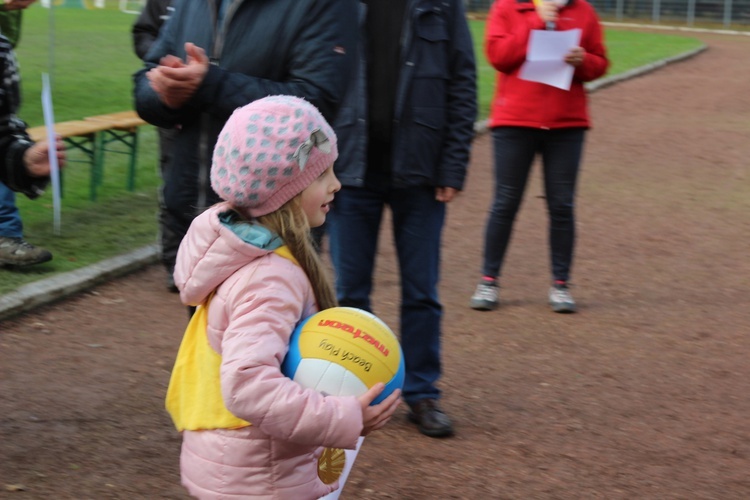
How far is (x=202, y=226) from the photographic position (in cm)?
298

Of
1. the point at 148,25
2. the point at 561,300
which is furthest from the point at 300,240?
the point at 148,25

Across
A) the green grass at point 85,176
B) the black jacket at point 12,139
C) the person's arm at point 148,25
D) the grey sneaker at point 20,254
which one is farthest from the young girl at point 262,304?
the person's arm at point 148,25

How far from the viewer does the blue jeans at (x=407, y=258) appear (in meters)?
5.01

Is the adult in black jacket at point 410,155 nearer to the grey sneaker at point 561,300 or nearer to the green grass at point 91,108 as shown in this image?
the grey sneaker at point 561,300

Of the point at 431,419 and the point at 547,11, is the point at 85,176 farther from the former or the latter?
the point at 431,419

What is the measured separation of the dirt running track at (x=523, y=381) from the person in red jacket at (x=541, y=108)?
0.75 meters

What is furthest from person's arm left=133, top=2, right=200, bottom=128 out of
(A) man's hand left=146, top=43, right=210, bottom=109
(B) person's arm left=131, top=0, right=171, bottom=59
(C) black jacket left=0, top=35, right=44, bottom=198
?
(B) person's arm left=131, top=0, right=171, bottom=59

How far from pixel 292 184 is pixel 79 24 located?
24890mm

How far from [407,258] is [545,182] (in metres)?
2.05

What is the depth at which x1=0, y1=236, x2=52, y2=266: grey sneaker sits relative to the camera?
721 centimetres

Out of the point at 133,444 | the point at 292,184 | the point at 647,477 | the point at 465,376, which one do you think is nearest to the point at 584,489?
the point at 647,477

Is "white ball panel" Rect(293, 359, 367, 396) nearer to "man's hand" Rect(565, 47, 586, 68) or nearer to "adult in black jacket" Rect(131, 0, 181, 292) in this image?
"man's hand" Rect(565, 47, 586, 68)

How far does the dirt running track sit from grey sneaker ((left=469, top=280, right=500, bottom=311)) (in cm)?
7

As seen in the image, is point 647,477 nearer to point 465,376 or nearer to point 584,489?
point 584,489
